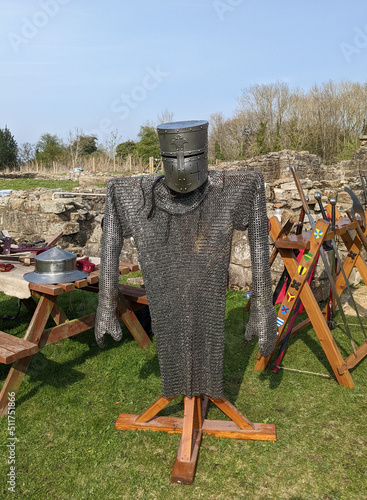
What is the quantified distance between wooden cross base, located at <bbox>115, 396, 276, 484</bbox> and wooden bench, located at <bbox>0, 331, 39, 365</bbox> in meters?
0.71

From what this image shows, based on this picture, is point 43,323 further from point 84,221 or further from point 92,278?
point 84,221

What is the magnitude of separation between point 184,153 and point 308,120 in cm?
2507

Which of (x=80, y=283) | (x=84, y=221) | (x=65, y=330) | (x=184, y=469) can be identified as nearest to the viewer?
(x=184, y=469)

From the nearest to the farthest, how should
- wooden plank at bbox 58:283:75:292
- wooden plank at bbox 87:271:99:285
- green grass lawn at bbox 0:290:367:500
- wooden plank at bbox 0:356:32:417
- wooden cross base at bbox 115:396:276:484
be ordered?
green grass lawn at bbox 0:290:367:500
wooden cross base at bbox 115:396:276:484
wooden plank at bbox 0:356:32:417
wooden plank at bbox 58:283:75:292
wooden plank at bbox 87:271:99:285

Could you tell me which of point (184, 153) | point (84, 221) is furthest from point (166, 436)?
point (84, 221)

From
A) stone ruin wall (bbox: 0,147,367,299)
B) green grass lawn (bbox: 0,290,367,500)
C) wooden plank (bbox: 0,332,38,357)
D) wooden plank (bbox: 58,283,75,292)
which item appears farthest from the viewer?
stone ruin wall (bbox: 0,147,367,299)

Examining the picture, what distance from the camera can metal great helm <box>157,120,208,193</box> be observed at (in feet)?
6.26

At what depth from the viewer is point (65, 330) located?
3086 mm

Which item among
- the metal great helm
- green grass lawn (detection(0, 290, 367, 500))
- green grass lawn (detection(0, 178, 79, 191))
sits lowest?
green grass lawn (detection(0, 290, 367, 500))

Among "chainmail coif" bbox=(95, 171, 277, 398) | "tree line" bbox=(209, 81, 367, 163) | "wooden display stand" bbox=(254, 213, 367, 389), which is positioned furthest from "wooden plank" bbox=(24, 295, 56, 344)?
"tree line" bbox=(209, 81, 367, 163)

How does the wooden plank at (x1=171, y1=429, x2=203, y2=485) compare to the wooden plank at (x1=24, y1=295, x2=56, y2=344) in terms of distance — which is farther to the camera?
the wooden plank at (x1=24, y1=295, x2=56, y2=344)

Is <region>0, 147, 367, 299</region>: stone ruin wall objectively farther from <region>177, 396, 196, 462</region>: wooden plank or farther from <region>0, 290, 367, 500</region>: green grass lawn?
<region>177, 396, 196, 462</region>: wooden plank

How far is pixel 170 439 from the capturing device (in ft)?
7.78

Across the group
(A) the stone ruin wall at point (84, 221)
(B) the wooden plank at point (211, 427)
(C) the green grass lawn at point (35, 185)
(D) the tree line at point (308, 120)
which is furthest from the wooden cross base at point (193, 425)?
(D) the tree line at point (308, 120)
